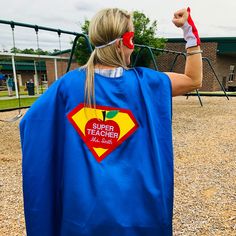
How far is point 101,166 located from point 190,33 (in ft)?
2.61

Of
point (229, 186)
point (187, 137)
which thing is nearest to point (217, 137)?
point (187, 137)

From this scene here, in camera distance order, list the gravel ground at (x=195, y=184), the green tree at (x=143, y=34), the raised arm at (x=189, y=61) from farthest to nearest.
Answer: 1. the green tree at (x=143, y=34)
2. the gravel ground at (x=195, y=184)
3. the raised arm at (x=189, y=61)

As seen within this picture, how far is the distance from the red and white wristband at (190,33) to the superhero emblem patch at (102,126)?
51cm

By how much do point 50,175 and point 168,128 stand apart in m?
0.59

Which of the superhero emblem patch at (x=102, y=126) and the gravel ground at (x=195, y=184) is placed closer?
the superhero emblem patch at (x=102, y=126)

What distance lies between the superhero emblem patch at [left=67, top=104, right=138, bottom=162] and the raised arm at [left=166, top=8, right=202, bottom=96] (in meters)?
0.31

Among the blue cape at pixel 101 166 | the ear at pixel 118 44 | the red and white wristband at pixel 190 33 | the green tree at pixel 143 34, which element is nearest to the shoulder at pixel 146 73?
the blue cape at pixel 101 166

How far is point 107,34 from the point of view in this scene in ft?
4.33

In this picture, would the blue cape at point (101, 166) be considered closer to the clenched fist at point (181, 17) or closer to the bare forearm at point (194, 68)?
the bare forearm at point (194, 68)

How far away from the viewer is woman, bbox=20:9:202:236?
4.13 ft

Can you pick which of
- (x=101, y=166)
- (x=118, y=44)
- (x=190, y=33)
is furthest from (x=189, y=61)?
(x=101, y=166)

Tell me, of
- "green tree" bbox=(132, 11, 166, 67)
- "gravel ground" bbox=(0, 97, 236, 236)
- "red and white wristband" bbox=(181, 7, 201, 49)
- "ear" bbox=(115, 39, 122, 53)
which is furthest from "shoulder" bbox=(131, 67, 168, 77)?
"green tree" bbox=(132, 11, 166, 67)

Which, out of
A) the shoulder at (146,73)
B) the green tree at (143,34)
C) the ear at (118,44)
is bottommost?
the shoulder at (146,73)

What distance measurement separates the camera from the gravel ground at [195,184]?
2.95 m
